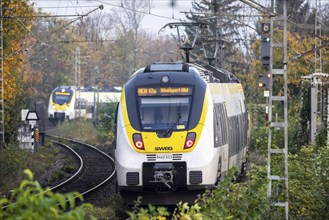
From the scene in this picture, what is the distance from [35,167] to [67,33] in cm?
6036

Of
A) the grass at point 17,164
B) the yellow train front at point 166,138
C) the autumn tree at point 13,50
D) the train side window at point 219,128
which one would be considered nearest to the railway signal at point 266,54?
the yellow train front at point 166,138

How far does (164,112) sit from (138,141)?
802mm

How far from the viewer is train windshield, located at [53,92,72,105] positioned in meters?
74.4

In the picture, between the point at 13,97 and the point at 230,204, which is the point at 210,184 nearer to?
the point at 230,204

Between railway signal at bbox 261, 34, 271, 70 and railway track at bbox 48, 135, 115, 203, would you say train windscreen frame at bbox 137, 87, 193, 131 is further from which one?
railway track at bbox 48, 135, 115, 203

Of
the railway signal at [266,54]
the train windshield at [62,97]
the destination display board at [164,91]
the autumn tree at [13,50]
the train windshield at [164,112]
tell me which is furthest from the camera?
the train windshield at [62,97]

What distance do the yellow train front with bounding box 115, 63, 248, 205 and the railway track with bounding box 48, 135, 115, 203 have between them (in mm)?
4447

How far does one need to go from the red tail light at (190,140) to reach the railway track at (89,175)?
499 cm

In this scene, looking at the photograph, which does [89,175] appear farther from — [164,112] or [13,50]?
[164,112]

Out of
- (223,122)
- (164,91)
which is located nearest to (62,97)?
(223,122)

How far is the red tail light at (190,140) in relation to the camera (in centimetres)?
1683

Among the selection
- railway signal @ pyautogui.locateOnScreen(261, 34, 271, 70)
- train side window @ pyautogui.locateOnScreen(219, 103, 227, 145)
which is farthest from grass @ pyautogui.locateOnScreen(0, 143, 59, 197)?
railway signal @ pyautogui.locateOnScreen(261, 34, 271, 70)

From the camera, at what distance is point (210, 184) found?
17172 millimetres

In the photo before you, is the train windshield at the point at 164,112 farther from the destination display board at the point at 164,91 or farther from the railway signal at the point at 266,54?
the railway signal at the point at 266,54
